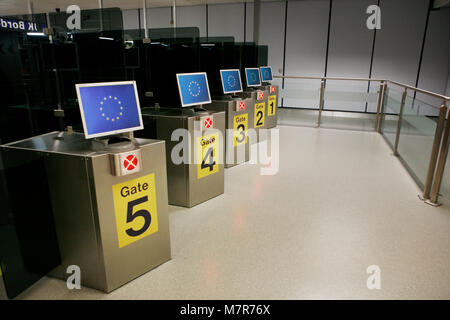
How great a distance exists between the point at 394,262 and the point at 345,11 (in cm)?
734

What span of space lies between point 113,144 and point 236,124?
100.0 inches

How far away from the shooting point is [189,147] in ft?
9.71

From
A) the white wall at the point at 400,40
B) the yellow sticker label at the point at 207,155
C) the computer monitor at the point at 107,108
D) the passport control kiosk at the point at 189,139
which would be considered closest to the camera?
the computer monitor at the point at 107,108

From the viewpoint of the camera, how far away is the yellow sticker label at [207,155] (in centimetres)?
307

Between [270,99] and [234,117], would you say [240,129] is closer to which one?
[234,117]

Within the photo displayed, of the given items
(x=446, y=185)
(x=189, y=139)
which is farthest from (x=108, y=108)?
(x=446, y=185)

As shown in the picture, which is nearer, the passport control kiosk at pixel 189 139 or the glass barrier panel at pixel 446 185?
the passport control kiosk at pixel 189 139

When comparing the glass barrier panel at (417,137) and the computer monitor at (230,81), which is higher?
the computer monitor at (230,81)

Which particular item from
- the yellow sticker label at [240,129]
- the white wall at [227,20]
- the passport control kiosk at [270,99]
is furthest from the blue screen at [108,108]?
the white wall at [227,20]

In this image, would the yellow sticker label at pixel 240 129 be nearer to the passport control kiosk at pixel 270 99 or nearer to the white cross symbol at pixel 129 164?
the passport control kiosk at pixel 270 99

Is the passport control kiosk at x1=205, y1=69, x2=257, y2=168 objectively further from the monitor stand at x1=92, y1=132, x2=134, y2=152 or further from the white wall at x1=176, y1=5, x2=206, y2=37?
the white wall at x1=176, y1=5, x2=206, y2=37

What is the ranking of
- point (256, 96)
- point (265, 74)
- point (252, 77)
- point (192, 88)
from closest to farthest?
1. point (192, 88)
2. point (256, 96)
3. point (252, 77)
4. point (265, 74)

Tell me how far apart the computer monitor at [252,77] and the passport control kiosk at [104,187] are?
370 centimetres
